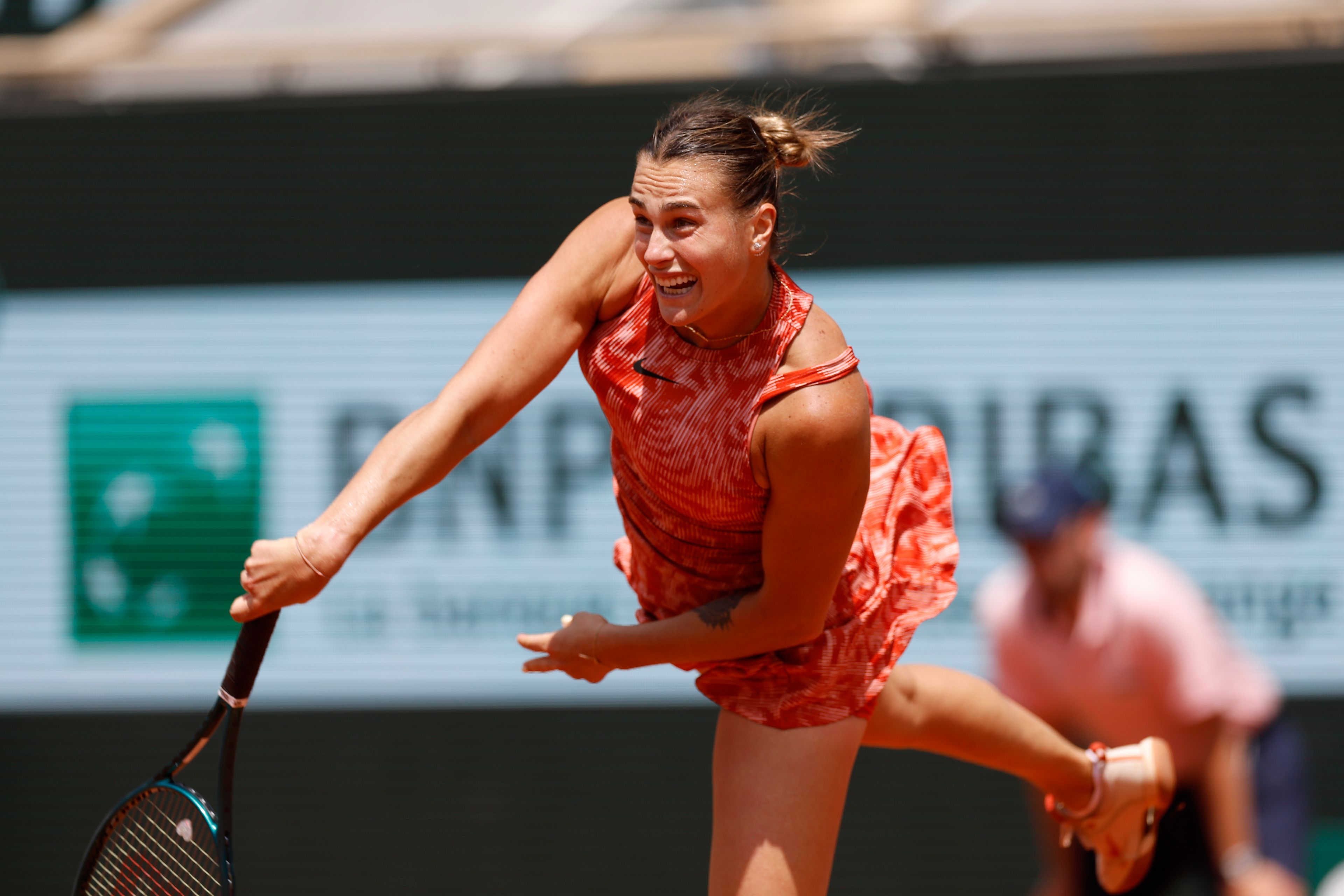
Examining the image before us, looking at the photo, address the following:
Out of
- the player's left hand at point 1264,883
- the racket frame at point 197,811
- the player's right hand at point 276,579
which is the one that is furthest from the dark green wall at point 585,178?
the player's right hand at point 276,579

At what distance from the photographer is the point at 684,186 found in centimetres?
196

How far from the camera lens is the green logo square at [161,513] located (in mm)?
5109

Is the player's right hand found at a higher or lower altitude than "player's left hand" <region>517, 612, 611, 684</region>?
higher

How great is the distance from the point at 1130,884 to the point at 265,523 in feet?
11.5

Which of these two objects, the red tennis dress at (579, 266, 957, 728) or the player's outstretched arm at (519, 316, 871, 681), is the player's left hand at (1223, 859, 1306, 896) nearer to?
the red tennis dress at (579, 266, 957, 728)

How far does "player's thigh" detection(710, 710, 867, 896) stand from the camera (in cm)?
224

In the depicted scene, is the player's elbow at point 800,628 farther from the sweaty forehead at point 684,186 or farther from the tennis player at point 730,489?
the sweaty forehead at point 684,186

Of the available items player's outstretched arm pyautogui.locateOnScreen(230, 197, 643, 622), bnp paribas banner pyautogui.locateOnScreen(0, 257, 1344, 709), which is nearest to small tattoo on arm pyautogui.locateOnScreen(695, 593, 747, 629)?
player's outstretched arm pyautogui.locateOnScreen(230, 197, 643, 622)

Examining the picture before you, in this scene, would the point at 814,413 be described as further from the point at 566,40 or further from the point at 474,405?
the point at 566,40

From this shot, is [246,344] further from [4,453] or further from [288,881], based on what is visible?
[288,881]

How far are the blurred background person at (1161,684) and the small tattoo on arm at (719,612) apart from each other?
1.65 m

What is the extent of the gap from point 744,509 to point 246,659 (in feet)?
2.97

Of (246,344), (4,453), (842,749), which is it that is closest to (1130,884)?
(842,749)

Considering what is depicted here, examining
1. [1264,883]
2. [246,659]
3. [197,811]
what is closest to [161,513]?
[197,811]
